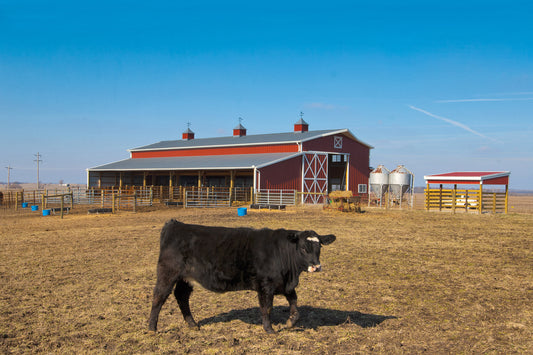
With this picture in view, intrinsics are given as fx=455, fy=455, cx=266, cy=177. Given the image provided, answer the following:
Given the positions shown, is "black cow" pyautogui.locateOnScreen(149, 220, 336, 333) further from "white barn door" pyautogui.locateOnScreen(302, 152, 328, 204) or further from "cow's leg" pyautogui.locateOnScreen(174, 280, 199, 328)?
"white barn door" pyautogui.locateOnScreen(302, 152, 328, 204)

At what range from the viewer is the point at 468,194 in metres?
30.0

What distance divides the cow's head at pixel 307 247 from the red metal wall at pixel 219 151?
31.9m

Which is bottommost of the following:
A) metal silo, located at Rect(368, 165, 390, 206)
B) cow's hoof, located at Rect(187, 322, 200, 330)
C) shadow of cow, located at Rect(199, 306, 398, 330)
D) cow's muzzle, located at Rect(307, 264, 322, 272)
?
shadow of cow, located at Rect(199, 306, 398, 330)

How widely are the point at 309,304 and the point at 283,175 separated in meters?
27.2

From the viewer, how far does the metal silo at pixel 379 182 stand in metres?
38.5

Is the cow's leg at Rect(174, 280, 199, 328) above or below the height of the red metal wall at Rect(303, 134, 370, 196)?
below

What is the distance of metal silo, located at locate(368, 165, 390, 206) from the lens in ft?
126

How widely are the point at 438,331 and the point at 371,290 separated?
2254 mm

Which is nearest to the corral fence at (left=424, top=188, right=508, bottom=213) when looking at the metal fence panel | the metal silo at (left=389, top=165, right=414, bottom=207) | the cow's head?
the metal silo at (left=389, top=165, right=414, bottom=207)

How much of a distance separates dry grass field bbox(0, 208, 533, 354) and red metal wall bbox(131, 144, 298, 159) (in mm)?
25558

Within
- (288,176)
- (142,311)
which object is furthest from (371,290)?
(288,176)

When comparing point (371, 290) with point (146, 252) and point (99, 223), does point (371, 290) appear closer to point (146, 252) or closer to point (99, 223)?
point (146, 252)

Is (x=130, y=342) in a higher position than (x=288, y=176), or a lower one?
lower

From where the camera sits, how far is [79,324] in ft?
21.6
